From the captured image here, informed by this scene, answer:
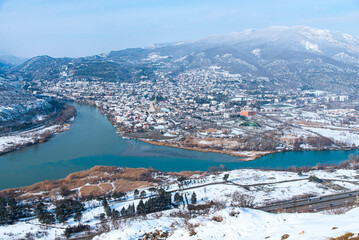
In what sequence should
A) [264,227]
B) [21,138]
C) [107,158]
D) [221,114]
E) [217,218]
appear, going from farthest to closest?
[221,114] → [21,138] → [107,158] → [217,218] → [264,227]

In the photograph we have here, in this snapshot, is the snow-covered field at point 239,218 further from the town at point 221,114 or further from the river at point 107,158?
the town at point 221,114

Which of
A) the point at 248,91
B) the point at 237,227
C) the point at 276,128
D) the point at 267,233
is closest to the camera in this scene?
the point at 267,233

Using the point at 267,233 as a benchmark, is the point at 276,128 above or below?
below

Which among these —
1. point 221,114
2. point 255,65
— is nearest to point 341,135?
point 221,114

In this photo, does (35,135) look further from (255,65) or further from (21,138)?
(255,65)

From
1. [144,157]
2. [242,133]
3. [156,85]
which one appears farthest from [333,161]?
[156,85]

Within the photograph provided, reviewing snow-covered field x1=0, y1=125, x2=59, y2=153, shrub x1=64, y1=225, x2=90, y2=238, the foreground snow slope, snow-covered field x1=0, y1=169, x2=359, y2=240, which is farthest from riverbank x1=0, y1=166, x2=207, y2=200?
snow-covered field x1=0, y1=125, x2=59, y2=153

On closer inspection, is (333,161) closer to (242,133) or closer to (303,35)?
(242,133)
